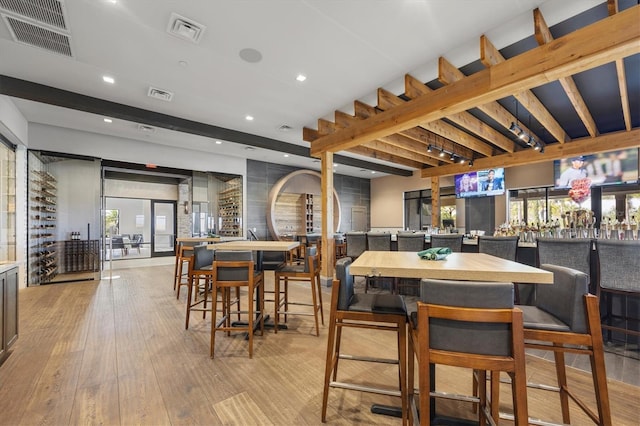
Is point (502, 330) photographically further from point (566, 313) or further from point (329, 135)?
point (329, 135)

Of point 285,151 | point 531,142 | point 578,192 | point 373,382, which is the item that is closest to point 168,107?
point 285,151

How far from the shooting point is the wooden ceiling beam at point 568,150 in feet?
16.3

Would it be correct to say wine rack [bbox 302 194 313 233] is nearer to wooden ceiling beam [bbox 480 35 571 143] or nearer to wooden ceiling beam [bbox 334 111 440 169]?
wooden ceiling beam [bbox 334 111 440 169]

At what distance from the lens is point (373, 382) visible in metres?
2.09

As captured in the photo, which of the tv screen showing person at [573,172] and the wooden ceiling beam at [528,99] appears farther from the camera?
the tv screen showing person at [573,172]

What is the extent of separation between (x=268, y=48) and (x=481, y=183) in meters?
6.85

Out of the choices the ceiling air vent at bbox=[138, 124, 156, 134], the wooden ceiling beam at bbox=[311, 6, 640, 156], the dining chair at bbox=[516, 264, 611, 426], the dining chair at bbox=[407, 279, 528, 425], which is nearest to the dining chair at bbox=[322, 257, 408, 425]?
the dining chair at bbox=[407, 279, 528, 425]

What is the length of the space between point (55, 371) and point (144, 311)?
1.52 meters

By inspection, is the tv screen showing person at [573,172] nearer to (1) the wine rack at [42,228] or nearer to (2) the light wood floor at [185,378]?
(2) the light wood floor at [185,378]

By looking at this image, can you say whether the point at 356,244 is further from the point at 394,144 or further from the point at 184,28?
the point at 184,28

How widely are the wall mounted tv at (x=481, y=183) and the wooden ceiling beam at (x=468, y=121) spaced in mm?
1049

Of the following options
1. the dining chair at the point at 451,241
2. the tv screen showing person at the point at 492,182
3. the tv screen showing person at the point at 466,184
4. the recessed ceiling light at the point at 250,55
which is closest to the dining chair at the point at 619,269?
the dining chair at the point at 451,241

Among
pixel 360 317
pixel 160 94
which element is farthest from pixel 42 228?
pixel 360 317

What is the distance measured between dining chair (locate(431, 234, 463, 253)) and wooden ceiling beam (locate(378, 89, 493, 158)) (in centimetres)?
175
